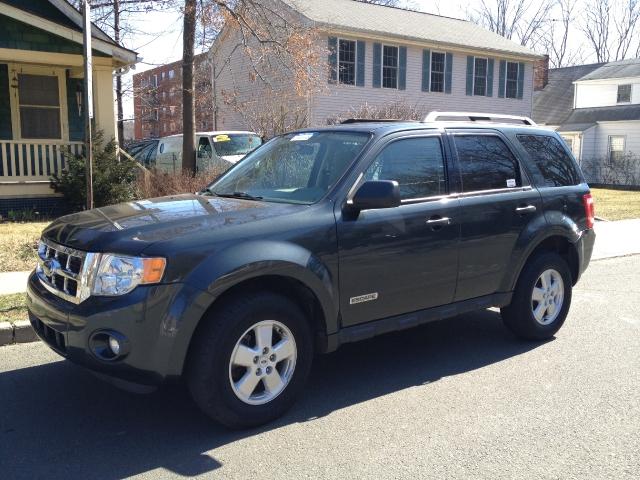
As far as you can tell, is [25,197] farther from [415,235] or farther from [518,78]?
[518,78]

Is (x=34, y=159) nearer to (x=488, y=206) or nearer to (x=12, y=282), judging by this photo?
(x=12, y=282)

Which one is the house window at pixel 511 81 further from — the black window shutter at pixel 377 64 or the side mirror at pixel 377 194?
the side mirror at pixel 377 194

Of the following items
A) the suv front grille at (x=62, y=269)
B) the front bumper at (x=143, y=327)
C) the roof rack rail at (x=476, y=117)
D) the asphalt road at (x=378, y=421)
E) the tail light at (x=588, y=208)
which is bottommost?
the asphalt road at (x=378, y=421)

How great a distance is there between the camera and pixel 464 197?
4914 mm

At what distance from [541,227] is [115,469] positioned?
3837 mm

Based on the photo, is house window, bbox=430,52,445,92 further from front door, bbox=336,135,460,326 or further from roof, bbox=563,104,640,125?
front door, bbox=336,135,460,326

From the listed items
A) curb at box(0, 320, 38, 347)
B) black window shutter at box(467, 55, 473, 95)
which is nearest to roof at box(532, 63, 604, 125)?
black window shutter at box(467, 55, 473, 95)

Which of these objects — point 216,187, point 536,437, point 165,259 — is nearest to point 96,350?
point 165,259

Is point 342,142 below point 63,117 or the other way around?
below

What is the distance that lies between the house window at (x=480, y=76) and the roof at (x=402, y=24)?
74 cm

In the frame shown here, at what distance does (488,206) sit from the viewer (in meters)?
5.01

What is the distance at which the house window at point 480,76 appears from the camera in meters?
27.7

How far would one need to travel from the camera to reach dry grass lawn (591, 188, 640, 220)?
1572cm

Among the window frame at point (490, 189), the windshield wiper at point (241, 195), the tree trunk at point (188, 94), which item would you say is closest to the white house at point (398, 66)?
the tree trunk at point (188, 94)
